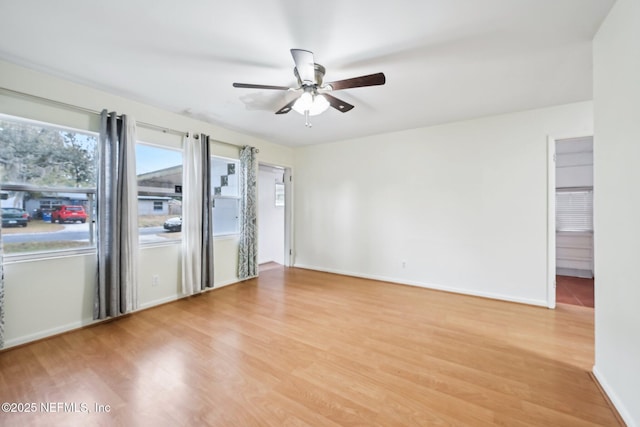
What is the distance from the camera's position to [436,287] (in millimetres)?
3928

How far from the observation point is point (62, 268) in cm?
257

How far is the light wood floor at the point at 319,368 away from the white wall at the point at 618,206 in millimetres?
280

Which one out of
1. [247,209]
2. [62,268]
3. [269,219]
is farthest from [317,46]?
[269,219]

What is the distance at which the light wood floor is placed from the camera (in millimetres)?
1546

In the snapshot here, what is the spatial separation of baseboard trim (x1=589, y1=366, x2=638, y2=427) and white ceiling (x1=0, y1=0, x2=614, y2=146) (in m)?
2.47

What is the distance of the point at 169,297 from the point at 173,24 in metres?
3.15

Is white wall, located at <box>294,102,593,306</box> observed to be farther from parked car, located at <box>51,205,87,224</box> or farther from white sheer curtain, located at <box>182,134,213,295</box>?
parked car, located at <box>51,205,87,224</box>

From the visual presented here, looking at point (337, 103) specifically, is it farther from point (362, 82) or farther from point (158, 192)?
point (158, 192)

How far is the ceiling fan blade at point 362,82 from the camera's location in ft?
6.32

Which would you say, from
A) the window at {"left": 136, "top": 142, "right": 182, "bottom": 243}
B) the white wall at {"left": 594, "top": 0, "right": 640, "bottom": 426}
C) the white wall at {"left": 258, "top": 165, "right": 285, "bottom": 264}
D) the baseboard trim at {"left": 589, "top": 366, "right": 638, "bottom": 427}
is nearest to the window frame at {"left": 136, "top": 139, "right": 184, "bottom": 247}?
the window at {"left": 136, "top": 142, "right": 182, "bottom": 243}

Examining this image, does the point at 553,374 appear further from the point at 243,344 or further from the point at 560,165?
the point at 560,165

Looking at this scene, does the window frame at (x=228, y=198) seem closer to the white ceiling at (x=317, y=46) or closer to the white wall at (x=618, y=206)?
the white ceiling at (x=317, y=46)

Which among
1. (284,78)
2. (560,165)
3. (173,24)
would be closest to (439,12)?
(284,78)

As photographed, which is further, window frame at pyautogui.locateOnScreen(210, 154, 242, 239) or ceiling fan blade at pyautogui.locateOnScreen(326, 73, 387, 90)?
window frame at pyautogui.locateOnScreen(210, 154, 242, 239)
